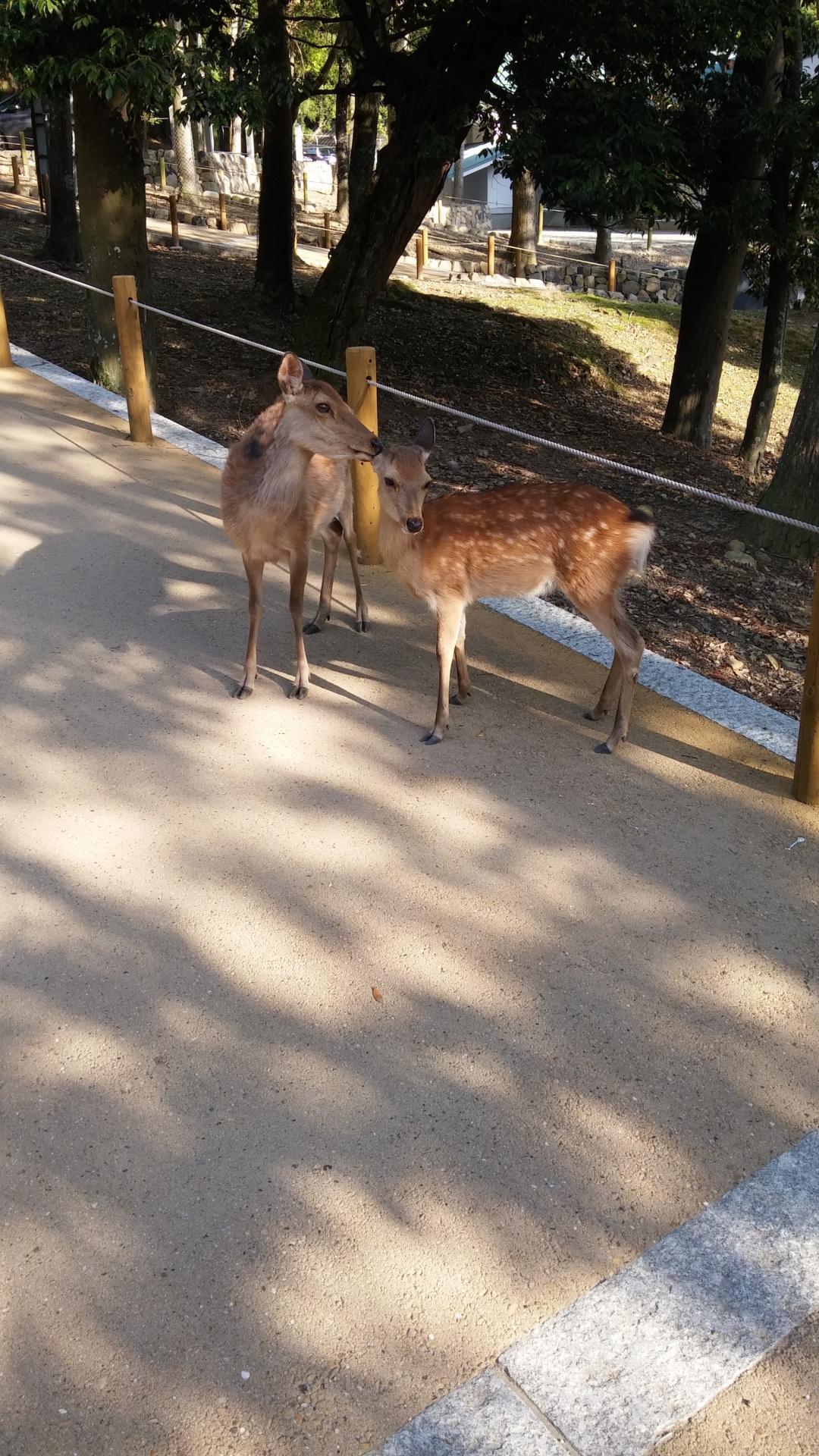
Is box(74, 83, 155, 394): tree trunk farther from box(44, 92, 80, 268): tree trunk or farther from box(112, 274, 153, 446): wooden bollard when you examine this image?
box(44, 92, 80, 268): tree trunk

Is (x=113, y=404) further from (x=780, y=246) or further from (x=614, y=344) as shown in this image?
(x=614, y=344)

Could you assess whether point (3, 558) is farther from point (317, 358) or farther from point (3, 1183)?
point (317, 358)

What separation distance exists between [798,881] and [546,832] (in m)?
0.90

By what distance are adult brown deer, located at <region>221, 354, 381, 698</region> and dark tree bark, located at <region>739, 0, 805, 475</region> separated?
340 inches

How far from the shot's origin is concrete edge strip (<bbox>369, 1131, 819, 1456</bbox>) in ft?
7.95

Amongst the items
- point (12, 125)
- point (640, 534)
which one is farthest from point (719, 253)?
point (12, 125)

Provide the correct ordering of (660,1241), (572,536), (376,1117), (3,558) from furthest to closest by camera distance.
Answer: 1. (3,558)
2. (572,536)
3. (376,1117)
4. (660,1241)

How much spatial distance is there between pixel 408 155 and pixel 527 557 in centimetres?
710

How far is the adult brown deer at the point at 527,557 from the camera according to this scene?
4891mm

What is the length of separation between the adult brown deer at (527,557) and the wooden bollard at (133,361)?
13.9 feet

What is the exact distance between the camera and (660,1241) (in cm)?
284

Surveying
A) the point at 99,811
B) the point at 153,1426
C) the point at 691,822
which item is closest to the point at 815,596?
the point at 691,822

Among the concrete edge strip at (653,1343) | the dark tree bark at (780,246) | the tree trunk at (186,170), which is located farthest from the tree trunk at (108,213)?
the tree trunk at (186,170)

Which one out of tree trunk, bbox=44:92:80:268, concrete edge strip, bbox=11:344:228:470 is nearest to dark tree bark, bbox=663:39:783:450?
concrete edge strip, bbox=11:344:228:470
